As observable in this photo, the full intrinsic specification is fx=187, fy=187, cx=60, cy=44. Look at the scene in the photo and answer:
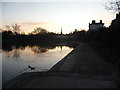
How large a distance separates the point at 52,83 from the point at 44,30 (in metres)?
159

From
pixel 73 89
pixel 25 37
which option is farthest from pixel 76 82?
pixel 25 37

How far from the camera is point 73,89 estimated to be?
8211 millimetres

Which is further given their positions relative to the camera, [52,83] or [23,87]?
[52,83]

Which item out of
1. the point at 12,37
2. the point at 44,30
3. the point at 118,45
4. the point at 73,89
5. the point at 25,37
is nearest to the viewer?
the point at 73,89

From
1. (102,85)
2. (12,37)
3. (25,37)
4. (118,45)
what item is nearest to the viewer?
(102,85)

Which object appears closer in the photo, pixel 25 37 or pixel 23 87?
pixel 23 87

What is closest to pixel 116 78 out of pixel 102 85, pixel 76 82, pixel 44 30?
pixel 102 85

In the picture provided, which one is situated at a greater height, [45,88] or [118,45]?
[118,45]

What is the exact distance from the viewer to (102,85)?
29.3 feet

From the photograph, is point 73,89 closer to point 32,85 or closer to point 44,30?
point 32,85

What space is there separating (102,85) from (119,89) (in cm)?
91

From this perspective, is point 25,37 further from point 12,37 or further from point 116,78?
point 116,78

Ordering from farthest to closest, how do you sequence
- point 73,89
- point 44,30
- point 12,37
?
point 44,30 → point 12,37 → point 73,89

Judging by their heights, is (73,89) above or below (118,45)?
below
